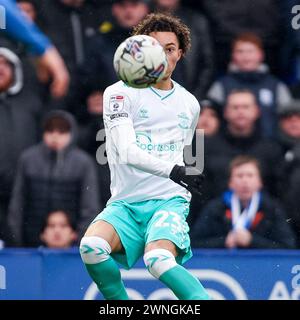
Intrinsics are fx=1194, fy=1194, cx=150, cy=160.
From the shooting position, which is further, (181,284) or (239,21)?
(239,21)

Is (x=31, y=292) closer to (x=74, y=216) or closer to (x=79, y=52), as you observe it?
(x=74, y=216)

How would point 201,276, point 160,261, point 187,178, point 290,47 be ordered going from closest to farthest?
point 187,178 < point 160,261 < point 201,276 < point 290,47

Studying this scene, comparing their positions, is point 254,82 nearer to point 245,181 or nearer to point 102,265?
point 245,181

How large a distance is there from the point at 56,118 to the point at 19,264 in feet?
4.48

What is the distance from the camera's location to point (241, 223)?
32.1 feet

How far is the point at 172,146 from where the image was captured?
7496 mm

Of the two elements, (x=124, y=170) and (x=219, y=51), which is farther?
(x=219, y=51)

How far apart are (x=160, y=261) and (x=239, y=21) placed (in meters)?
3.83

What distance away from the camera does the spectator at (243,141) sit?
10.1 meters

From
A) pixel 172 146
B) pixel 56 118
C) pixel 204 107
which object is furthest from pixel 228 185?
pixel 172 146

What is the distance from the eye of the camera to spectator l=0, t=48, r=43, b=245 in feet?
33.3

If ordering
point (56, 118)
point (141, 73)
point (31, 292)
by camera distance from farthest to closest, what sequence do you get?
point (56, 118)
point (31, 292)
point (141, 73)

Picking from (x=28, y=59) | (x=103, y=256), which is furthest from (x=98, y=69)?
(x=103, y=256)

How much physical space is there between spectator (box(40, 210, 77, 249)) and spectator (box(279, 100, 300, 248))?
1805 millimetres
